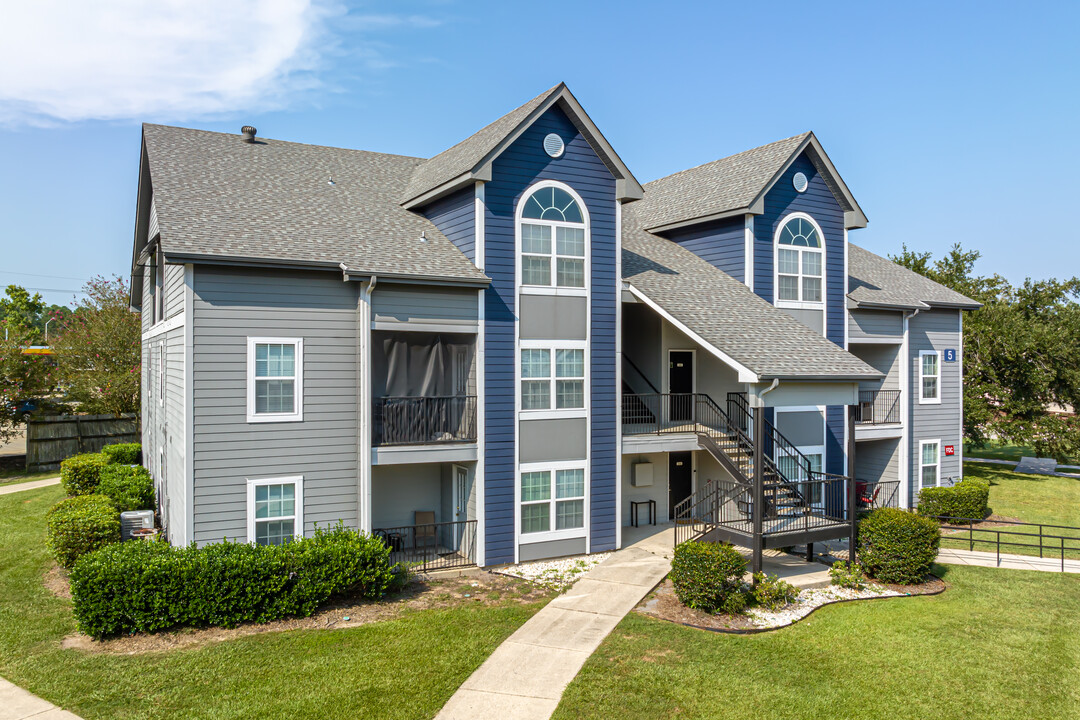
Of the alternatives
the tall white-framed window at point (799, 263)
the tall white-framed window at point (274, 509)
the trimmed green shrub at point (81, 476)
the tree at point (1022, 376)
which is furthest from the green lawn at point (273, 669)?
the tree at point (1022, 376)

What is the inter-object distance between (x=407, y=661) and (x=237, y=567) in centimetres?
345

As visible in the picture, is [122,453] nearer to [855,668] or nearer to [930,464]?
[855,668]

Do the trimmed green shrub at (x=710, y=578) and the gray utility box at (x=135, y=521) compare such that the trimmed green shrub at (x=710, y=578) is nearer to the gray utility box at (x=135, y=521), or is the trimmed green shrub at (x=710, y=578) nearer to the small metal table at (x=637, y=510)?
the small metal table at (x=637, y=510)

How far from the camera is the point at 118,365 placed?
31734mm

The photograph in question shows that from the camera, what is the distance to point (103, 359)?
31.5 meters

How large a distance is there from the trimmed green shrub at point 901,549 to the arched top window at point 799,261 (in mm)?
6908

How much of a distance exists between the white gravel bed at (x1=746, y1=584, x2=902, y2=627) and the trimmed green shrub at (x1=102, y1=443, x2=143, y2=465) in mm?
20997

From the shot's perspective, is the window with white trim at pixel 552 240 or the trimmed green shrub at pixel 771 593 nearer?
the trimmed green shrub at pixel 771 593

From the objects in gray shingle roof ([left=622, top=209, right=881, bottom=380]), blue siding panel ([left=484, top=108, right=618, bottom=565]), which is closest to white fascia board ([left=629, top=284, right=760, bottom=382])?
gray shingle roof ([left=622, top=209, right=881, bottom=380])

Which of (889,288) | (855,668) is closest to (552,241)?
(855,668)

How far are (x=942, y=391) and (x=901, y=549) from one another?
11462mm

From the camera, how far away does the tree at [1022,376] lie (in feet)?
97.9

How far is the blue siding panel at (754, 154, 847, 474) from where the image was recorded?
19.8m

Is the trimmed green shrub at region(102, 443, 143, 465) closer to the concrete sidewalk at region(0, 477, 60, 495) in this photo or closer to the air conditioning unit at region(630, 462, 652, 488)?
the concrete sidewalk at region(0, 477, 60, 495)
